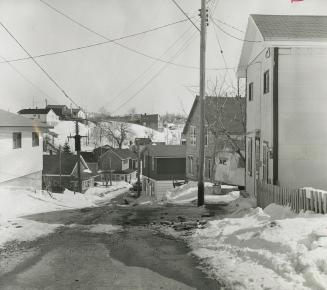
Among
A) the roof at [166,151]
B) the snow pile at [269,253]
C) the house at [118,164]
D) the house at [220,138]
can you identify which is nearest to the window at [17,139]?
the house at [220,138]

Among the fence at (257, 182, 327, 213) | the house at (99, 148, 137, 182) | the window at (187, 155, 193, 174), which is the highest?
the fence at (257, 182, 327, 213)

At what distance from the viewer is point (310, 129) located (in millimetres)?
15344

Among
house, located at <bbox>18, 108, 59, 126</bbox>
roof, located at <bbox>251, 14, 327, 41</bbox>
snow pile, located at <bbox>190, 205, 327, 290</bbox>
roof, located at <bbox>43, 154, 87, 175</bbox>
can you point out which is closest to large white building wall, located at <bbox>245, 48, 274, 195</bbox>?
roof, located at <bbox>251, 14, 327, 41</bbox>

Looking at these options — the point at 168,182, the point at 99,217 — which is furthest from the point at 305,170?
the point at 168,182

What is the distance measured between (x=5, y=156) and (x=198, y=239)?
17616 mm

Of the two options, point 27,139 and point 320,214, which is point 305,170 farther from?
point 27,139

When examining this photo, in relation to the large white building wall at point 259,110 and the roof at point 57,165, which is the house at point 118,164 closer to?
Answer: the roof at point 57,165

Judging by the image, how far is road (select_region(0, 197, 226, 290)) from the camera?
24.1ft

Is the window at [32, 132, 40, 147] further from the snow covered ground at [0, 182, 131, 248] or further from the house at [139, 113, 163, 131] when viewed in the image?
the house at [139, 113, 163, 131]

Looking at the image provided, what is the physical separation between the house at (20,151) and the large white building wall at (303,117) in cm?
1628

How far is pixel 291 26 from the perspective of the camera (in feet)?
52.3

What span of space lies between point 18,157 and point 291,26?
18325 millimetres

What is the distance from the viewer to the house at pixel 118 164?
7788cm

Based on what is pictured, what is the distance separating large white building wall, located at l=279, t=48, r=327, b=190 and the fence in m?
1.01
